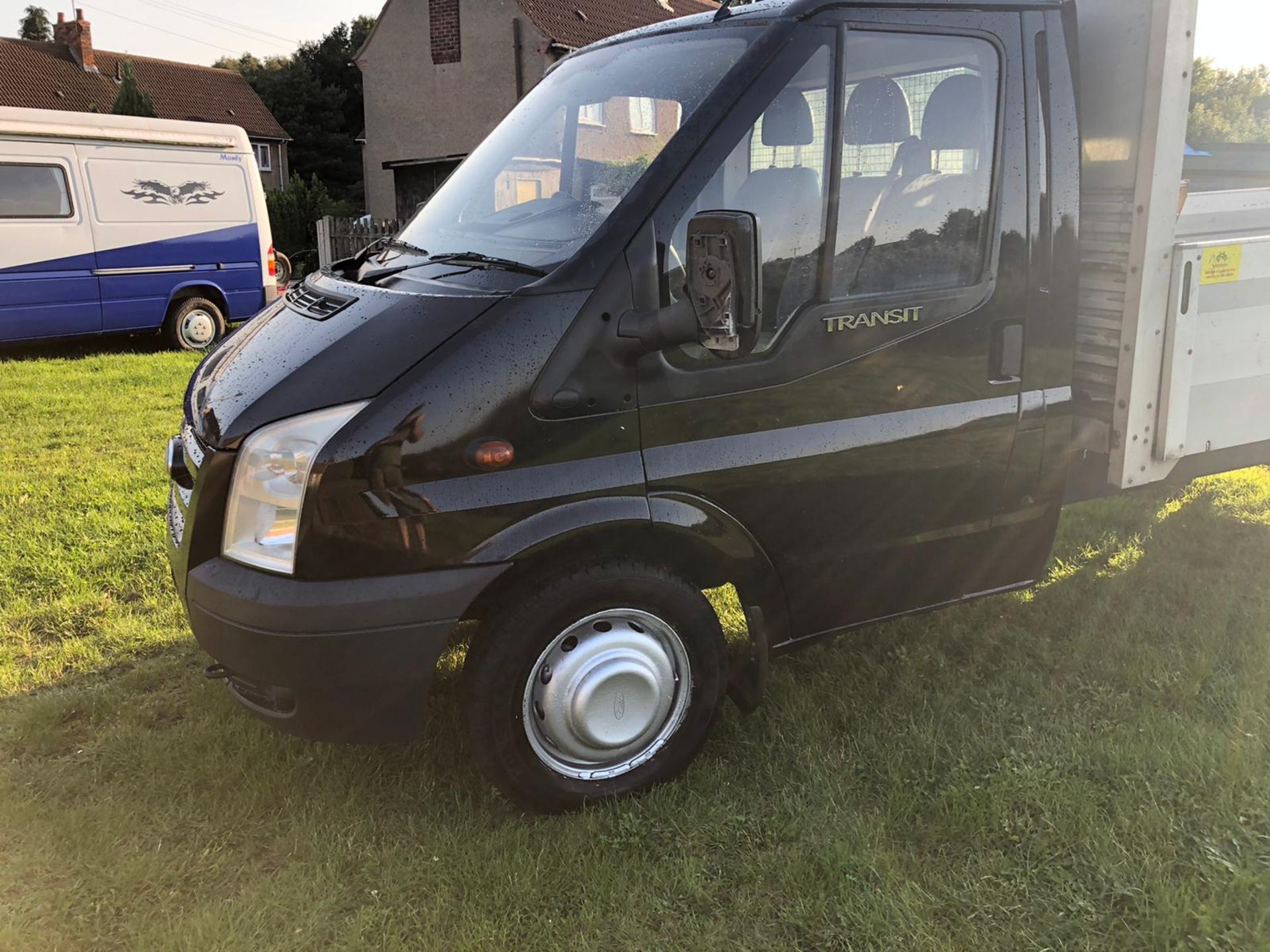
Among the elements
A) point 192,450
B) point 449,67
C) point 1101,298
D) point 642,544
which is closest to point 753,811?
point 642,544

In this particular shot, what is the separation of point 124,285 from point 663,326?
435 inches

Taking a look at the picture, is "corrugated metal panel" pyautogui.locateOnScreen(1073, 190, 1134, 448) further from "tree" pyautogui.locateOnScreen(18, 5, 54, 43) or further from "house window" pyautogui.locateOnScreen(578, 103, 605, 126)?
"tree" pyautogui.locateOnScreen(18, 5, 54, 43)

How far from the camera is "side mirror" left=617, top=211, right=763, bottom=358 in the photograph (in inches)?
96.4

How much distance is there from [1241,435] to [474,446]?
341 centimetres

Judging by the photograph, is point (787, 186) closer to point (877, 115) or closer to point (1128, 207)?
point (877, 115)

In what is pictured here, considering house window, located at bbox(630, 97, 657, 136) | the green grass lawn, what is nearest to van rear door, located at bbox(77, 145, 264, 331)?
the green grass lawn

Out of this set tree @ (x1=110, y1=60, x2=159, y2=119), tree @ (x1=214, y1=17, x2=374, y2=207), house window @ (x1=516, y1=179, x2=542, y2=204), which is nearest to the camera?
house window @ (x1=516, y1=179, x2=542, y2=204)

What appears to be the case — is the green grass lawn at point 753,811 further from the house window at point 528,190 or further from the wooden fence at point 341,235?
the wooden fence at point 341,235

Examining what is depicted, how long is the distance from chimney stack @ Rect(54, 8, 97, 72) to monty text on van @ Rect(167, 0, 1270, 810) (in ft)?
140

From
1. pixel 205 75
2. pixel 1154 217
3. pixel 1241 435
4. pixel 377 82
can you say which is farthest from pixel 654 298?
pixel 205 75

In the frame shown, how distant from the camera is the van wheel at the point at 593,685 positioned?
286cm

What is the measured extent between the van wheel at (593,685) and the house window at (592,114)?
161 cm

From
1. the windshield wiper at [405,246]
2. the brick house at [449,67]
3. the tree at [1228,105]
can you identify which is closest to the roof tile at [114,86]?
the brick house at [449,67]

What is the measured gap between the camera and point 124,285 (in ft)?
38.7
